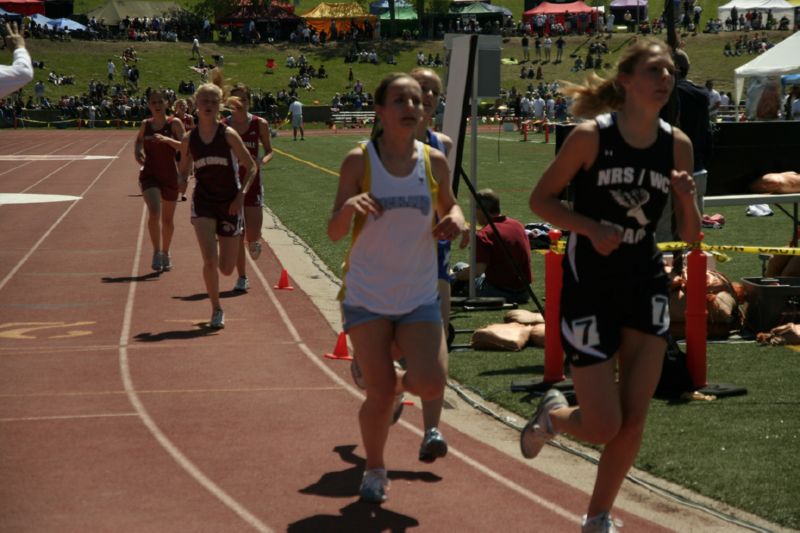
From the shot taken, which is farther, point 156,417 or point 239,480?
point 156,417

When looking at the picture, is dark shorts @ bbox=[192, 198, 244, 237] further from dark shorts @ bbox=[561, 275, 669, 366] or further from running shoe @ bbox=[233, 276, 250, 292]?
dark shorts @ bbox=[561, 275, 669, 366]

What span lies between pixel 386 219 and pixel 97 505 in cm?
199

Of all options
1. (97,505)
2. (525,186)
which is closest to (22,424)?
(97,505)

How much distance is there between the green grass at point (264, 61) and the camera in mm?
77688

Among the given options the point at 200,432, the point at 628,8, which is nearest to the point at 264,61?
the point at 628,8

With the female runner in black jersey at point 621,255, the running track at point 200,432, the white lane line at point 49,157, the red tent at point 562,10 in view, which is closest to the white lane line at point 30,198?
the running track at point 200,432

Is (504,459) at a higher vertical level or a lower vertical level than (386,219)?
lower

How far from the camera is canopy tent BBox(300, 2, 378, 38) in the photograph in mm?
96438

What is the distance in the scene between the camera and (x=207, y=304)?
12.7m

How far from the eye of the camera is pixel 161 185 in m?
15.0

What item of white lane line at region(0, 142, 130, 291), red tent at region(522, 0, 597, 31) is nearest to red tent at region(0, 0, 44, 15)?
red tent at region(522, 0, 597, 31)

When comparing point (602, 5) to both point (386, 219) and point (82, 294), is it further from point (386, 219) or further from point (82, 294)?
point (386, 219)

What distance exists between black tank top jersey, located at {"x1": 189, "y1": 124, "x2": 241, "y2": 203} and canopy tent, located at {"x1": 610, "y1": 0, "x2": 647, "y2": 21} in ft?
238

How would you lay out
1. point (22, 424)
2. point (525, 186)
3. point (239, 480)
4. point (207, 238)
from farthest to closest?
point (525, 186) → point (207, 238) → point (22, 424) → point (239, 480)
